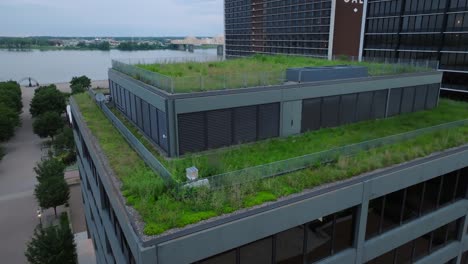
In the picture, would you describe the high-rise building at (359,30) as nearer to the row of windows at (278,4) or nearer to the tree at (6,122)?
the row of windows at (278,4)

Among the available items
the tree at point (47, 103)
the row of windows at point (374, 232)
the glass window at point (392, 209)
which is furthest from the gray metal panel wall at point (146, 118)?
the tree at point (47, 103)

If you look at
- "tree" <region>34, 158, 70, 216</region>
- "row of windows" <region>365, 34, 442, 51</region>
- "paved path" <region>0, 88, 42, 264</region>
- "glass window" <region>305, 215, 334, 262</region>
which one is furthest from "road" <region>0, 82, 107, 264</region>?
"row of windows" <region>365, 34, 442, 51</region>

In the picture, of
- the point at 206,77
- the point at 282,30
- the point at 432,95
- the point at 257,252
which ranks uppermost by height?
the point at 282,30

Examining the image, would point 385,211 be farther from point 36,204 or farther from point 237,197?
point 36,204

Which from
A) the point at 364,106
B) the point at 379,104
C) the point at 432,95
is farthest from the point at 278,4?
the point at 364,106

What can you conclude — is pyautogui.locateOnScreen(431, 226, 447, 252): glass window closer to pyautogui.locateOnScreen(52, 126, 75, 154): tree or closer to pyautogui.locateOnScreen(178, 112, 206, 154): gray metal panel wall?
pyautogui.locateOnScreen(178, 112, 206, 154): gray metal panel wall

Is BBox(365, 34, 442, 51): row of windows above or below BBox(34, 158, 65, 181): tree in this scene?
above

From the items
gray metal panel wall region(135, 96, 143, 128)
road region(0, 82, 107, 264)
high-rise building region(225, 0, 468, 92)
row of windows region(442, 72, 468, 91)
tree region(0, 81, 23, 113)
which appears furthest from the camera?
tree region(0, 81, 23, 113)

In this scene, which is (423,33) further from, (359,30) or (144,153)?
(144,153)
